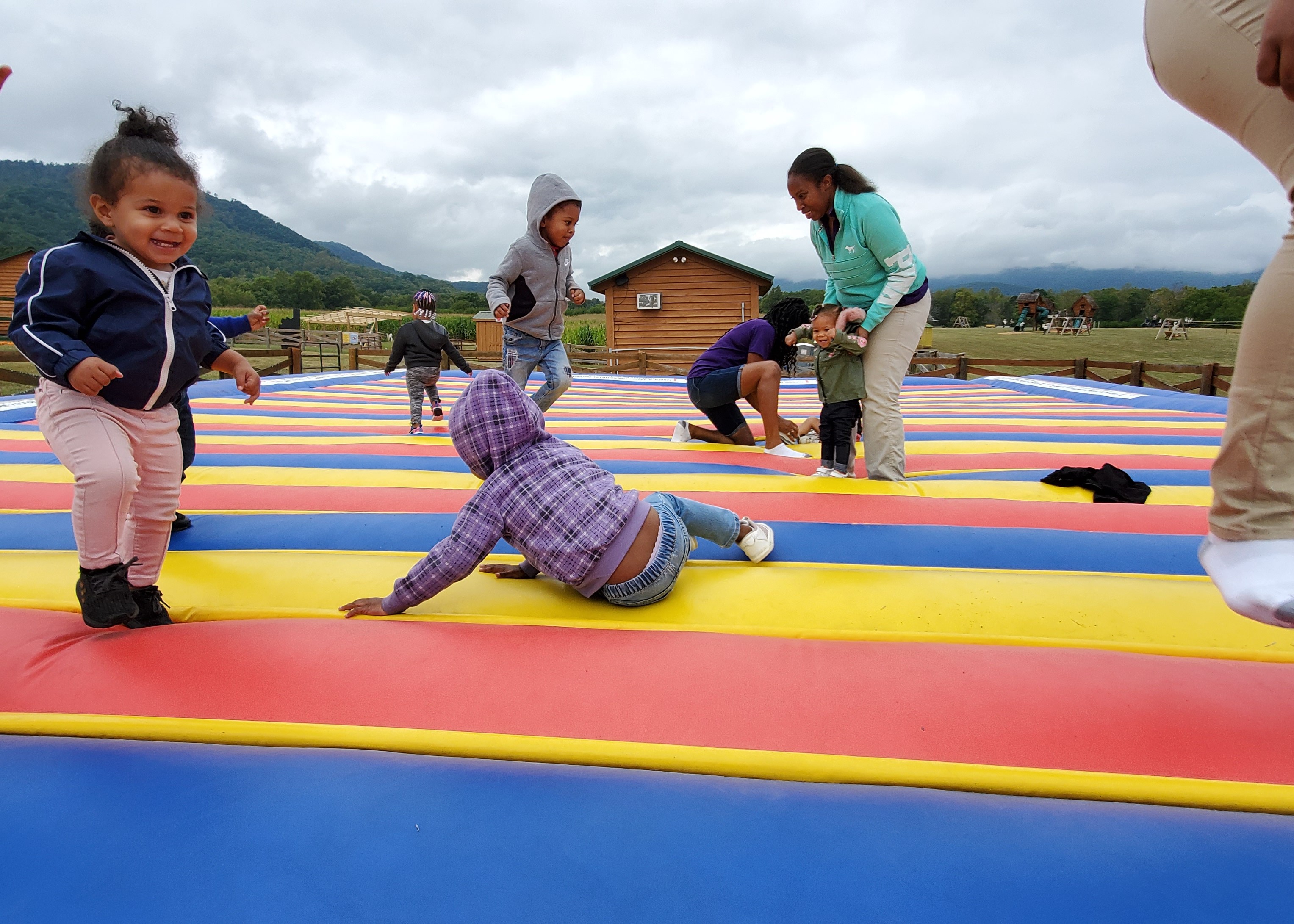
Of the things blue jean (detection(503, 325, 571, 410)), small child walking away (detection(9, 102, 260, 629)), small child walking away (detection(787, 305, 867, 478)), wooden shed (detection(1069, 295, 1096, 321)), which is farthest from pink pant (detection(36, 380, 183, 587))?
wooden shed (detection(1069, 295, 1096, 321))

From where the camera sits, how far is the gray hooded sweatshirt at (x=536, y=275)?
360 centimetres

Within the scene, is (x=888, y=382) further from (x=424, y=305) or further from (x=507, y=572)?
(x=424, y=305)

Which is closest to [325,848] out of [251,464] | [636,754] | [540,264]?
[636,754]

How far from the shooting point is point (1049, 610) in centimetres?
141

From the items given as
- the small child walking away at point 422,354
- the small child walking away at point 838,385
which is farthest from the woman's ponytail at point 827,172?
the small child walking away at point 422,354

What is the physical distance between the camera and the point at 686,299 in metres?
16.8

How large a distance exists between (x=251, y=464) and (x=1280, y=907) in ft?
10.3

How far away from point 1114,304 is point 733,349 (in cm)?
4861

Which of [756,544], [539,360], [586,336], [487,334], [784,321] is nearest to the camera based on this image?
[756,544]

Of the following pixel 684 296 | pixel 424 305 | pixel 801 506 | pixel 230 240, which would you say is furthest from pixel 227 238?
pixel 801 506

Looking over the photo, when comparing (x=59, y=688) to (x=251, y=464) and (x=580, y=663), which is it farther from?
(x=251, y=464)

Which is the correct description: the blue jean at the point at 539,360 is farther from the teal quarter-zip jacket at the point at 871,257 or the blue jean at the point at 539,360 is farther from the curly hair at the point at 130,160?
the curly hair at the point at 130,160

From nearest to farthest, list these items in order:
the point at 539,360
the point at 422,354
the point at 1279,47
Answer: the point at 1279,47 → the point at 539,360 → the point at 422,354

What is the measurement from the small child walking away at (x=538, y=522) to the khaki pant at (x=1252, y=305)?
962mm
